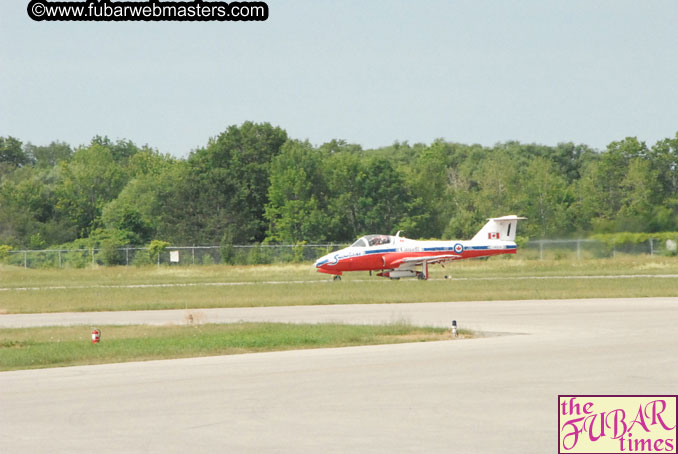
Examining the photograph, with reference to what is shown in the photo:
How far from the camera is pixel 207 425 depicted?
12.8 metres

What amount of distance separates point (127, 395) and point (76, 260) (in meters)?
70.1

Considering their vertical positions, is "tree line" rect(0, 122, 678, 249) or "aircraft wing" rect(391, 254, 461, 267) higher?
"tree line" rect(0, 122, 678, 249)

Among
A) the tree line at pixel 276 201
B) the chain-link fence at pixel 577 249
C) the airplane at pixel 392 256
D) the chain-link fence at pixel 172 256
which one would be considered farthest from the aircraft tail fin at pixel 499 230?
the tree line at pixel 276 201

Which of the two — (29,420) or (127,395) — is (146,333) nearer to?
(127,395)

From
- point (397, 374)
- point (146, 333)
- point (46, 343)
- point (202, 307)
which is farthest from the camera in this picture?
point (202, 307)

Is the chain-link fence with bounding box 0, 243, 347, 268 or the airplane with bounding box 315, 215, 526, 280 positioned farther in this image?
the chain-link fence with bounding box 0, 243, 347, 268

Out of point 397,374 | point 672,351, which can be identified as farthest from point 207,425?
point 672,351

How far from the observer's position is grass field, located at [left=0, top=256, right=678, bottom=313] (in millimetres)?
40969

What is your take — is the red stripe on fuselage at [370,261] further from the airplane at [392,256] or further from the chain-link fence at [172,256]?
the chain-link fence at [172,256]

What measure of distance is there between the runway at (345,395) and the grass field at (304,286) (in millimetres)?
17888

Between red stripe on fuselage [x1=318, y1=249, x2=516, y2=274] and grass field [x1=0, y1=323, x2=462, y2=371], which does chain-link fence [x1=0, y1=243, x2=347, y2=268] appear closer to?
red stripe on fuselage [x1=318, y1=249, x2=516, y2=274]

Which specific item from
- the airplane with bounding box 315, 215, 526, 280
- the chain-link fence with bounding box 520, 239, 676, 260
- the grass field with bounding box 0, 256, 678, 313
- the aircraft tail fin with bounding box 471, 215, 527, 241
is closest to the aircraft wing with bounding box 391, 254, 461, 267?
the airplane with bounding box 315, 215, 526, 280

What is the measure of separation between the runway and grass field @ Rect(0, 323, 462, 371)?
139 cm

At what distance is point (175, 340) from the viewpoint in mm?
24844
